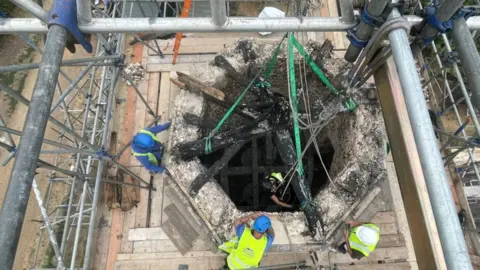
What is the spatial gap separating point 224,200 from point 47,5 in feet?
23.1

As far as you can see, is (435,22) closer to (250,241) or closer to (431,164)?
(431,164)

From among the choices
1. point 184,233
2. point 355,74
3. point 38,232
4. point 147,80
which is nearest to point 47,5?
point 147,80

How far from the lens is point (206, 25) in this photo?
3.00 meters

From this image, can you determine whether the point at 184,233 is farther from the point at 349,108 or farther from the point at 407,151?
the point at 407,151

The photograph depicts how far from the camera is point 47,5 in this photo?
27.2 ft

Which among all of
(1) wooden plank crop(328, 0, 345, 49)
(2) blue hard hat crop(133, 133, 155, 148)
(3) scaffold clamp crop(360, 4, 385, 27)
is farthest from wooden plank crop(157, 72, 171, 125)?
(3) scaffold clamp crop(360, 4, 385, 27)

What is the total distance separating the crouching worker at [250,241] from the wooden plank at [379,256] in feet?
5.07

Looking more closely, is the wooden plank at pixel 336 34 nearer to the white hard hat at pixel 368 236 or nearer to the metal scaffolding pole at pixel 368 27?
the metal scaffolding pole at pixel 368 27

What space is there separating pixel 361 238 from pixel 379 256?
1406 millimetres

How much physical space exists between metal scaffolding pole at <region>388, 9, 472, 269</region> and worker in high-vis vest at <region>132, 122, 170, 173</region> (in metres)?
3.25

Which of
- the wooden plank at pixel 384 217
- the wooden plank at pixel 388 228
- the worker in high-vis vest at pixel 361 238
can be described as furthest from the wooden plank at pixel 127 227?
the wooden plank at pixel 388 228

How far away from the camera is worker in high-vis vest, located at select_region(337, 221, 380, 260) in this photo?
421 cm

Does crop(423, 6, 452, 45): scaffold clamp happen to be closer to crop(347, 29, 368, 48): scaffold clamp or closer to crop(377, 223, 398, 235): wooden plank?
crop(347, 29, 368, 48): scaffold clamp

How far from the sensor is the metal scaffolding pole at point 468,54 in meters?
2.84
